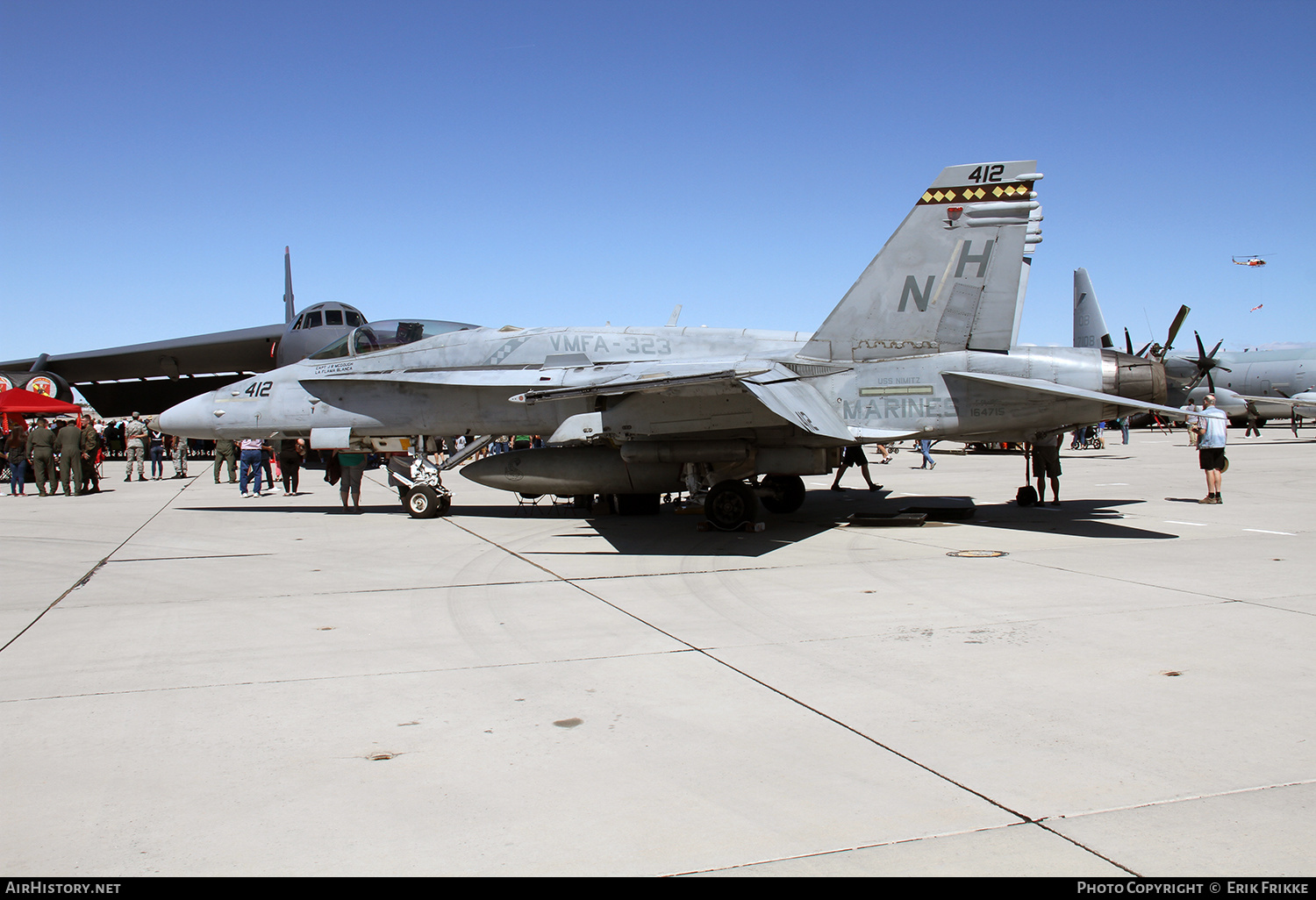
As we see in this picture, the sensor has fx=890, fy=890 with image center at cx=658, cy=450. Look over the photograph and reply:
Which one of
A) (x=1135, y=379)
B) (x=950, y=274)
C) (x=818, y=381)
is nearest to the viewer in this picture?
(x=1135, y=379)

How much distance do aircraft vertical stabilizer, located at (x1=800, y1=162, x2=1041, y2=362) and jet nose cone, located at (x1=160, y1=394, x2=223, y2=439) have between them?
31.4 ft

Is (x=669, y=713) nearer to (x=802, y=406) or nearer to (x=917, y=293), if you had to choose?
(x=802, y=406)

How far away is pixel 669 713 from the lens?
4.45 meters

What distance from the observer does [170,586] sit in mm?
8188

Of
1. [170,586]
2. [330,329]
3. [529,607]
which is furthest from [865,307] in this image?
[330,329]

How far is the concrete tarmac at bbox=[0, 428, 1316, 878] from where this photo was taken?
10.0 ft

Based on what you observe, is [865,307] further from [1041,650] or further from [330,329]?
[330,329]

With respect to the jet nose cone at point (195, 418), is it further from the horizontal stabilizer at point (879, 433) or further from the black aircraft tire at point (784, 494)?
the horizontal stabilizer at point (879, 433)

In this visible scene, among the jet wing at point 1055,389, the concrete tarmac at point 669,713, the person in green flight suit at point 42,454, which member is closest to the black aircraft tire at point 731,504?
the concrete tarmac at point 669,713

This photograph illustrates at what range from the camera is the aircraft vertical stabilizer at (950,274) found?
34.7ft

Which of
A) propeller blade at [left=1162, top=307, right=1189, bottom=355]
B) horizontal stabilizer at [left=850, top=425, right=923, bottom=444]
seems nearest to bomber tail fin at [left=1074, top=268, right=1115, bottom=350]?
propeller blade at [left=1162, top=307, right=1189, bottom=355]

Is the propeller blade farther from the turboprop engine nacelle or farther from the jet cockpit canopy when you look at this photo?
the jet cockpit canopy

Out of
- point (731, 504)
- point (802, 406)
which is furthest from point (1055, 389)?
point (731, 504)

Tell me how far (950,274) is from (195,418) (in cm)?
1121
